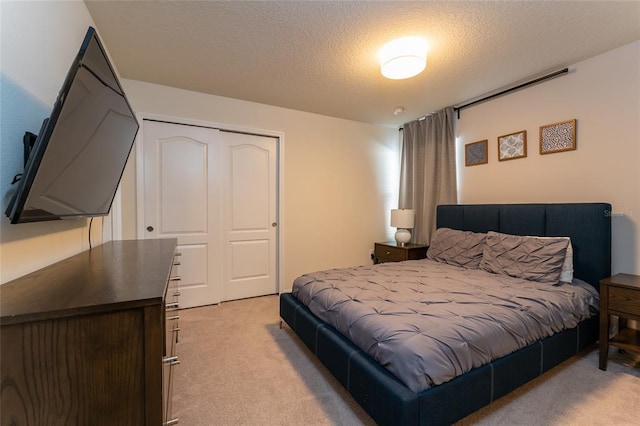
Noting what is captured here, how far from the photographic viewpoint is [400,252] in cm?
361

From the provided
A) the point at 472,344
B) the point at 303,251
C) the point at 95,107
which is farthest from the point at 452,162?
the point at 95,107

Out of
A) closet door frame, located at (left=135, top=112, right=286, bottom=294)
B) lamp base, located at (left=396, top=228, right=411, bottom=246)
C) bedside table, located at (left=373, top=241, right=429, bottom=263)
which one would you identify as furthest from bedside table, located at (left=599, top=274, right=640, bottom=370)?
closet door frame, located at (left=135, top=112, right=286, bottom=294)

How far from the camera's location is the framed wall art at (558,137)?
8.16 ft

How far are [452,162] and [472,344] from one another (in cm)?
263

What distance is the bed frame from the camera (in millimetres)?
1232

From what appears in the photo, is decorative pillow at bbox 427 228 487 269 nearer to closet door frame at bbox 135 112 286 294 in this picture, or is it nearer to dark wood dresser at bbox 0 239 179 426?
closet door frame at bbox 135 112 286 294

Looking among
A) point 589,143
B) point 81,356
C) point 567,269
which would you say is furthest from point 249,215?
point 589,143

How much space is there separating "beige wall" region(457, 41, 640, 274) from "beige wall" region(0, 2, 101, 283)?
148 inches

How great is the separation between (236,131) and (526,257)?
3.32 meters

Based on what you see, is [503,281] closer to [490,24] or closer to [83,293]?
[490,24]

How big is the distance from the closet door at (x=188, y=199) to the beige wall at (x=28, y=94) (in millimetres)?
1409

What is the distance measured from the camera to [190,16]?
6.20ft

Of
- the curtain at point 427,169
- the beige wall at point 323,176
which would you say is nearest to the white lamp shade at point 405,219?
the curtain at point 427,169

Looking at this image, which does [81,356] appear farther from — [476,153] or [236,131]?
[476,153]
